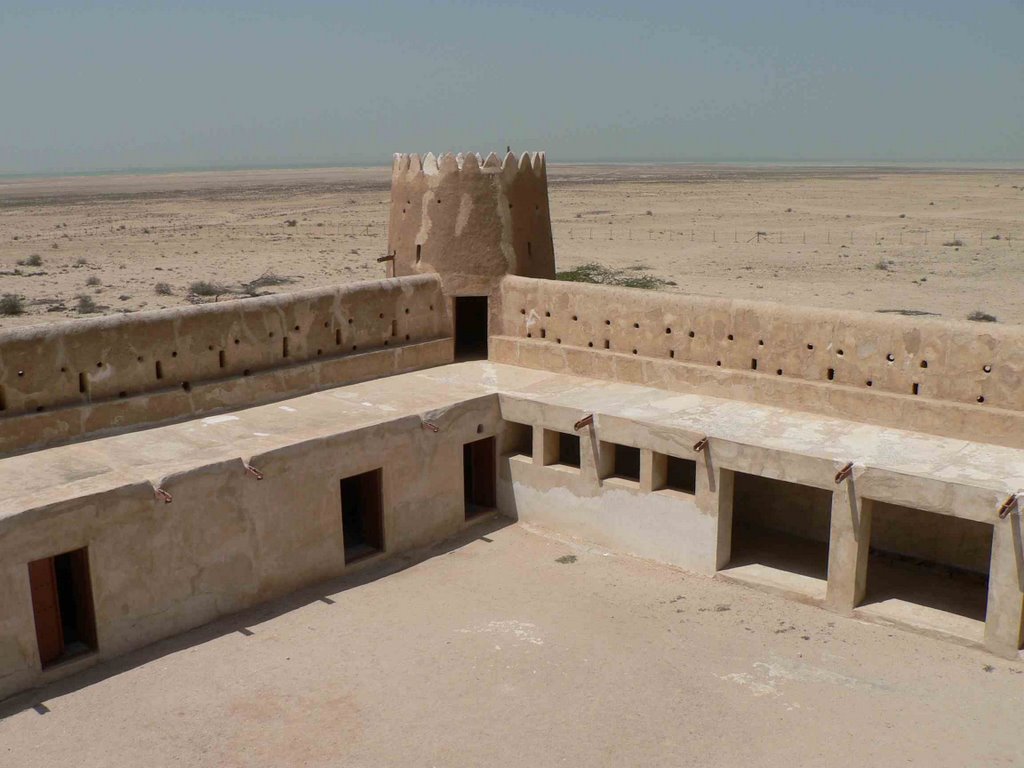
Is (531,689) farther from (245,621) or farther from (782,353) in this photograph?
(782,353)

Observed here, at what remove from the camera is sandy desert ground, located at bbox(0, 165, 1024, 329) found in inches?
1264

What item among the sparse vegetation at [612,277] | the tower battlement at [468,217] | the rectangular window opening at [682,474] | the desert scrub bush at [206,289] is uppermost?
the tower battlement at [468,217]

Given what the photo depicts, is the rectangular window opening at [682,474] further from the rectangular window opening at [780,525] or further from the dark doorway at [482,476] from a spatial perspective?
the dark doorway at [482,476]

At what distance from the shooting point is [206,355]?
12.7 m

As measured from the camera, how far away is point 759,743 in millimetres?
8625

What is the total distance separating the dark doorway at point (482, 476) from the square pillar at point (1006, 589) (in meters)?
6.40

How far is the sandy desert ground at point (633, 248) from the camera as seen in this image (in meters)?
32.1

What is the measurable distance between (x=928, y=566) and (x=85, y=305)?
944 inches

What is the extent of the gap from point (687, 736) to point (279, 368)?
7417 millimetres

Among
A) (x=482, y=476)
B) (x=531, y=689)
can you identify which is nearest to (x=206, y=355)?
(x=482, y=476)

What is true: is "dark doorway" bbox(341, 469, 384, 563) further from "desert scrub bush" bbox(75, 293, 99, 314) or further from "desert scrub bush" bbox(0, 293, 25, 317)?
"desert scrub bush" bbox(0, 293, 25, 317)

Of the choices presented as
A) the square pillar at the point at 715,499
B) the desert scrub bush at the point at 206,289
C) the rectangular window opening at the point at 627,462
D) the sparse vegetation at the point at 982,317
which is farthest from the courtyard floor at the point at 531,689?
the desert scrub bush at the point at 206,289

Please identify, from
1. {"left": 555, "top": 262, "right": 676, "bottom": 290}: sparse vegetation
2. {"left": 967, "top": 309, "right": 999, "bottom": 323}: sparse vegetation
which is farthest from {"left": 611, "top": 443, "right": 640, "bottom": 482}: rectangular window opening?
{"left": 555, "top": 262, "right": 676, "bottom": 290}: sparse vegetation

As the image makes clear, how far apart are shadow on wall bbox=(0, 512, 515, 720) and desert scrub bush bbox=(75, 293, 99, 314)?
1856 centimetres
